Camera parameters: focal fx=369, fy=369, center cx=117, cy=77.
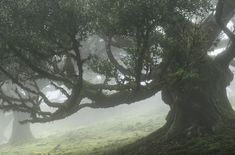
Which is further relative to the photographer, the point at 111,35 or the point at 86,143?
the point at 86,143

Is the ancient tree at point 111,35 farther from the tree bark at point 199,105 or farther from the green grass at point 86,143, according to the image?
the green grass at point 86,143

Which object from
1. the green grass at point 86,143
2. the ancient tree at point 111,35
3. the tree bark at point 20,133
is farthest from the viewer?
the tree bark at point 20,133

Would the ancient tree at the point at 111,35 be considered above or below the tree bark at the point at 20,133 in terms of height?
below

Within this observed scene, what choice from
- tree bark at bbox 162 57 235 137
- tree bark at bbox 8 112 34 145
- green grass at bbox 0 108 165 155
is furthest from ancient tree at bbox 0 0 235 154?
tree bark at bbox 8 112 34 145

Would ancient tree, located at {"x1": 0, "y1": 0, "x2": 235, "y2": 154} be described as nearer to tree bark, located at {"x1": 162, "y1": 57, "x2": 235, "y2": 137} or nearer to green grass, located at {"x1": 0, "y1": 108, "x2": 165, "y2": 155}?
tree bark, located at {"x1": 162, "y1": 57, "x2": 235, "y2": 137}

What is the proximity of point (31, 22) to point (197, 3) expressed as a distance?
574cm

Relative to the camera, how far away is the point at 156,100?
91.2m

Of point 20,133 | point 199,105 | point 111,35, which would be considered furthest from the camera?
point 20,133

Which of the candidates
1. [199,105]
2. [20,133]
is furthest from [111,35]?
[20,133]

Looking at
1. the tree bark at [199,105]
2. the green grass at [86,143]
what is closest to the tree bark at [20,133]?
the green grass at [86,143]

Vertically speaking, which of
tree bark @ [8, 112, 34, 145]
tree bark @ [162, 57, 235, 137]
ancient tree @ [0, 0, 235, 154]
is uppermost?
tree bark @ [8, 112, 34, 145]

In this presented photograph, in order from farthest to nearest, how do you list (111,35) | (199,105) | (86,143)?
(86,143) → (199,105) → (111,35)

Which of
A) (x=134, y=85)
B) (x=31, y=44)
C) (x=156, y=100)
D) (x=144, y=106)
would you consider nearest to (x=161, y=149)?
(x=134, y=85)

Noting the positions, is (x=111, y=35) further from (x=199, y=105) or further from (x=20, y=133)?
(x=20, y=133)
